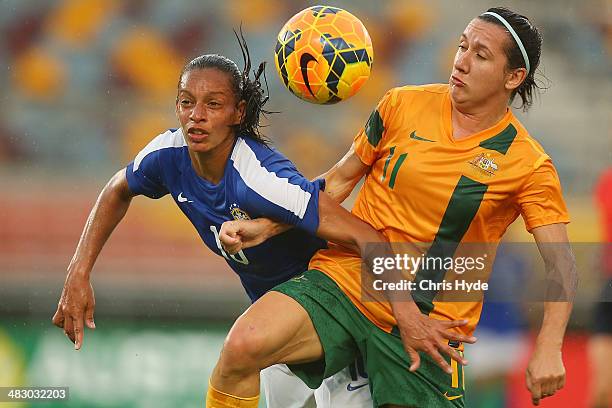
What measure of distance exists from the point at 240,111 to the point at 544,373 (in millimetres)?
1357

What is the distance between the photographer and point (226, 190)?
337 cm

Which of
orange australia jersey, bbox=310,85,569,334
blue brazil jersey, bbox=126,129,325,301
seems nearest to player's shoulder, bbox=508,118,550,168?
orange australia jersey, bbox=310,85,569,334

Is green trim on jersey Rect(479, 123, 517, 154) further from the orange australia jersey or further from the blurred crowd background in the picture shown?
the blurred crowd background

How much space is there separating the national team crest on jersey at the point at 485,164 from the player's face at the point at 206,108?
0.85 metres

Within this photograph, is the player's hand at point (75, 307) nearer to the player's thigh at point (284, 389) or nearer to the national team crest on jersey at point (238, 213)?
the national team crest on jersey at point (238, 213)

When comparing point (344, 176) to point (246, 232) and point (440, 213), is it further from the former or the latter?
point (246, 232)

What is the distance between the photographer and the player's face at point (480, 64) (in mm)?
3395

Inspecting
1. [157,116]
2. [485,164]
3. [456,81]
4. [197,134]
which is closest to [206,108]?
[197,134]

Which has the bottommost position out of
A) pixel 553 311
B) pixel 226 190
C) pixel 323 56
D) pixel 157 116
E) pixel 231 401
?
pixel 231 401

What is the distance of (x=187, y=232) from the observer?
7.29 metres

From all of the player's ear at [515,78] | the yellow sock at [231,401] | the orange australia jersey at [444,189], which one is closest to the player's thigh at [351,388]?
the orange australia jersey at [444,189]

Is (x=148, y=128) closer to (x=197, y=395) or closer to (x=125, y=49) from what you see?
(x=125, y=49)

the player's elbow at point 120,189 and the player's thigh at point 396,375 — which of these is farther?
the player's elbow at point 120,189

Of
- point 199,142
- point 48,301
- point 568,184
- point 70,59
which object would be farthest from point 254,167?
point 70,59
